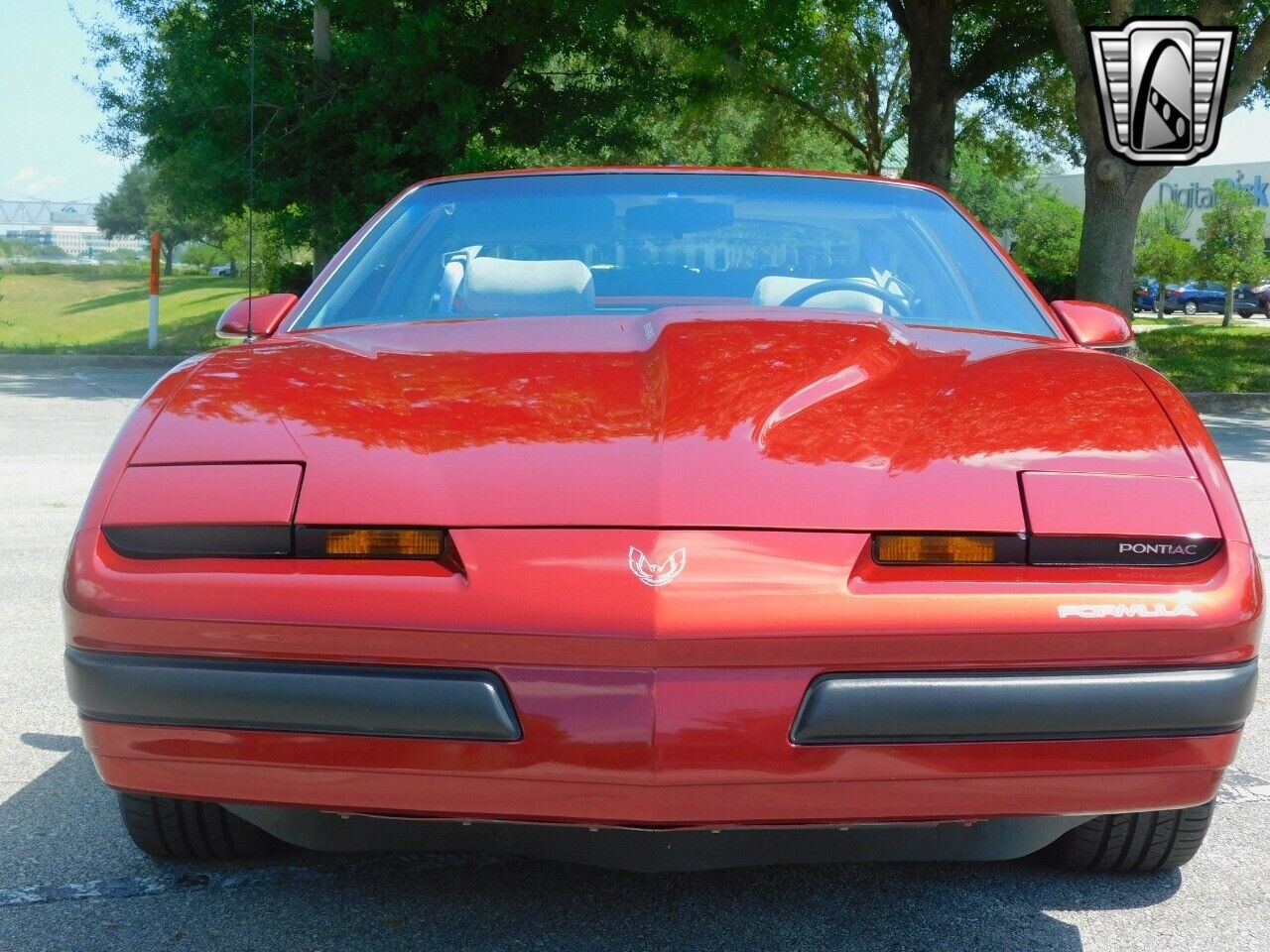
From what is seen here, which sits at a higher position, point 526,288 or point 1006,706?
point 526,288

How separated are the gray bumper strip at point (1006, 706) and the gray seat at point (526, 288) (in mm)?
1408

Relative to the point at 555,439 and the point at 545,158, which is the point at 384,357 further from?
the point at 545,158

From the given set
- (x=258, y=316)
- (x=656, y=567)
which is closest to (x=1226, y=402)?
(x=258, y=316)

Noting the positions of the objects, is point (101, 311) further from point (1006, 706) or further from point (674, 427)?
point (1006, 706)

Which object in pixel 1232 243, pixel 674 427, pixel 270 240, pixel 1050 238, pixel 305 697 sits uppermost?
pixel 1232 243

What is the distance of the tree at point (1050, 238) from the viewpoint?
145 ft

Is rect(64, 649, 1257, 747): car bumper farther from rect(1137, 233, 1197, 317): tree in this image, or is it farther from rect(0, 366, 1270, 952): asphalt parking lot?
rect(1137, 233, 1197, 317): tree

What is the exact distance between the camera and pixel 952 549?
197 cm

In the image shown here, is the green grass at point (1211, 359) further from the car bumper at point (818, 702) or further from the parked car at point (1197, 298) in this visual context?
the parked car at point (1197, 298)

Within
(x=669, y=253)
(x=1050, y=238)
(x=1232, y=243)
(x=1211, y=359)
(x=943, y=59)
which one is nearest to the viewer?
(x=669, y=253)

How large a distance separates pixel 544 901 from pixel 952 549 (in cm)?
108

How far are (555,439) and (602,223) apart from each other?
1.39 m

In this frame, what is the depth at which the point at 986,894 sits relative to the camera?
8.65 feet

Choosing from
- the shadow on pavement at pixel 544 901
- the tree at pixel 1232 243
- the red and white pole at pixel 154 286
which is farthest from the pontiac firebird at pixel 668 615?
the tree at pixel 1232 243
